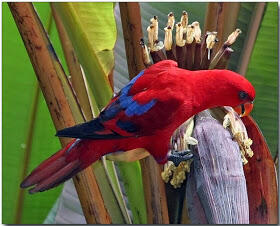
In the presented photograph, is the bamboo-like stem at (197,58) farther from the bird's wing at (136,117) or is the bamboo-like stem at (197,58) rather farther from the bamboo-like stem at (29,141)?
the bamboo-like stem at (29,141)

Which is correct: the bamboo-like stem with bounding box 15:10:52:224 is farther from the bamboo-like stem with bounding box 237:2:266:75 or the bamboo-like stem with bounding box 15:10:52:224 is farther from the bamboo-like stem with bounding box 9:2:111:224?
the bamboo-like stem with bounding box 237:2:266:75

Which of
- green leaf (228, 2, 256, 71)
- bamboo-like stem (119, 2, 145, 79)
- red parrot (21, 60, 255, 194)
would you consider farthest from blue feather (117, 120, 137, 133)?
green leaf (228, 2, 256, 71)

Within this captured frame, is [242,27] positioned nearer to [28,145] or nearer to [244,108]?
[244,108]

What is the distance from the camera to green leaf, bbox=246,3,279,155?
101cm

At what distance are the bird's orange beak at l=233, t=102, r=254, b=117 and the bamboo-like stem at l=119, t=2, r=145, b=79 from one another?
170mm

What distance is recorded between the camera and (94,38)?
1001mm

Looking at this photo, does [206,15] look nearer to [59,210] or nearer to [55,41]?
[55,41]

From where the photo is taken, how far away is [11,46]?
→ 105 cm

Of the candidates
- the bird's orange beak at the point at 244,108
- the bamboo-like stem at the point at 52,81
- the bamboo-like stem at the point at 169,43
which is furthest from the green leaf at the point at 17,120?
the bird's orange beak at the point at 244,108

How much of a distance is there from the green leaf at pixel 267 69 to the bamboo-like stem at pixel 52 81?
314mm

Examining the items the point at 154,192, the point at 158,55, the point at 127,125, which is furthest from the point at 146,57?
the point at 154,192

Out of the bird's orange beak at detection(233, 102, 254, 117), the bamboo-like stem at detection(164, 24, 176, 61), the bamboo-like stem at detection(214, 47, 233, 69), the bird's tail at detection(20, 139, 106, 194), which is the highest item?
the bamboo-like stem at detection(164, 24, 176, 61)

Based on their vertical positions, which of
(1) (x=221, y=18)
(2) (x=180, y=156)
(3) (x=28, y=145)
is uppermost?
(1) (x=221, y=18)

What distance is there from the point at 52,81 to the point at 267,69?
14.9 inches
